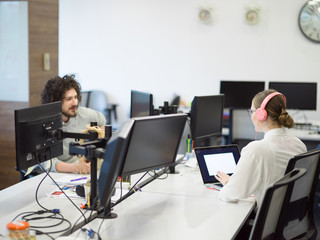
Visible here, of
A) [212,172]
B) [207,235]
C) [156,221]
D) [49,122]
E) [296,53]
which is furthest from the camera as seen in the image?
[296,53]

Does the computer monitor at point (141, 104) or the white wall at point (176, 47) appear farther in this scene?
the white wall at point (176, 47)

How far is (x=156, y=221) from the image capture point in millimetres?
2061

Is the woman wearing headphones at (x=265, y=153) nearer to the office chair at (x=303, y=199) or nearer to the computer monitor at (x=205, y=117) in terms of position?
the office chair at (x=303, y=199)

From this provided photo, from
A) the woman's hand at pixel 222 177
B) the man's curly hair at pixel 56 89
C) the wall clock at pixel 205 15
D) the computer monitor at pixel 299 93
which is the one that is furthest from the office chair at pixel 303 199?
the wall clock at pixel 205 15

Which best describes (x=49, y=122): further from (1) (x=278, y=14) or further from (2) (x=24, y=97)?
(1) (x=278, y=14)

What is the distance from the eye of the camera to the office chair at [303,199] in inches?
80.8

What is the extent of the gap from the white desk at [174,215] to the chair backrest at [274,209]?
0.56 feet

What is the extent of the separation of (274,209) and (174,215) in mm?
548

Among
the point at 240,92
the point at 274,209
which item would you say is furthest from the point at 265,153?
the point at 240,92

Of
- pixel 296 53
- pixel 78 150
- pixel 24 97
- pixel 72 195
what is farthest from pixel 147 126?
pixel 296 53

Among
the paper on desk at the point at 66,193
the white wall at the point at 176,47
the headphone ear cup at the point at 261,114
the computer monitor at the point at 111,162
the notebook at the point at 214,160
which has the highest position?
the white wall at the point at 176,47

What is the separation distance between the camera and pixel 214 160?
2734 mm

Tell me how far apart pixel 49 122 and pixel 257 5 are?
488 cm

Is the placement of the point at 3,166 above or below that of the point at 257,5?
below
